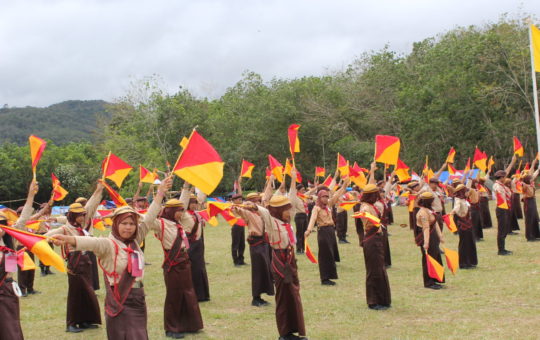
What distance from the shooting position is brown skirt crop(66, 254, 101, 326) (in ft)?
27.8

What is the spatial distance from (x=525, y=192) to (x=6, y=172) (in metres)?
38.0

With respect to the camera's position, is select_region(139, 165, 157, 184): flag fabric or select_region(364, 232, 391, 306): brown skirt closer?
select_region(364, 232, 391, 306): brown skirt

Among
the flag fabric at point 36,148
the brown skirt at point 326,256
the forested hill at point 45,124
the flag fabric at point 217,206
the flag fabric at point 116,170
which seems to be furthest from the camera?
the forested hill at point 45,124

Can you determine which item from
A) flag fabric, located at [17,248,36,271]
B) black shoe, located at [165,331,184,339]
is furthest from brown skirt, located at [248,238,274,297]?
flag fabric, located at [17,248,36,271]

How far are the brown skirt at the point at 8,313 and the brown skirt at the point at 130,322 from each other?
1417 millimetres

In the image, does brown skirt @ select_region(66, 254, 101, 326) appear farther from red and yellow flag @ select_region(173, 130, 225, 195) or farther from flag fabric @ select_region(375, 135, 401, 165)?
flag fabric @ select_region(375, 135, 401, 165)

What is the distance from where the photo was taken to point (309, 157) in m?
44.9

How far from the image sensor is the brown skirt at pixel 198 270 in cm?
1012

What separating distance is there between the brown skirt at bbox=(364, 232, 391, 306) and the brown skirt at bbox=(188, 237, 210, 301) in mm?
3032

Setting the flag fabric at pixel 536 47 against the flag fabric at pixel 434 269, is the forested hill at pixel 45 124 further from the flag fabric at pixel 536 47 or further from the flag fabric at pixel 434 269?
the flag fabric at pixel 434 269

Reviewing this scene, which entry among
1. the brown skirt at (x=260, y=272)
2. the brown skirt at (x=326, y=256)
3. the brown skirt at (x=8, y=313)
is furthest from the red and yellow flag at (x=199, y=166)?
the brown skirt at (x=326, y=256)

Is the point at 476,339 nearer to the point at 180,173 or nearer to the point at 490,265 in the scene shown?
the point at 180,173

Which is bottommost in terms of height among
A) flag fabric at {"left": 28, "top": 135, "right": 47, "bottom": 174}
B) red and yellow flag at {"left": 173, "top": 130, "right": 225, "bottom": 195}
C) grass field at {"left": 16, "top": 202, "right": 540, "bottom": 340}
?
grass field at {"left": 16, "top": 202, "right": 540, "bottom": 340}

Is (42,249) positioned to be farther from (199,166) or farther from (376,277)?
(376,277)
